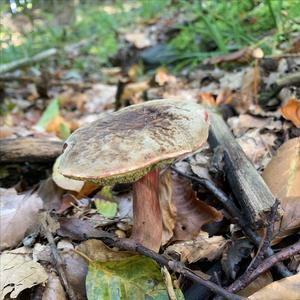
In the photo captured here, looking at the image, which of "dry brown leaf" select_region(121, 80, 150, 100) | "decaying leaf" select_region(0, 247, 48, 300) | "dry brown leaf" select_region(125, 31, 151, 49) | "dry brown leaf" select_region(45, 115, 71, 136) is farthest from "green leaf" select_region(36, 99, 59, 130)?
"decaying leaf" select_region(0, 247, 48, 300)

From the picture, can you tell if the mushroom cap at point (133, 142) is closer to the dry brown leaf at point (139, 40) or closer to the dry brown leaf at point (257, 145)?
the dry brown leaf at point (257, 145)

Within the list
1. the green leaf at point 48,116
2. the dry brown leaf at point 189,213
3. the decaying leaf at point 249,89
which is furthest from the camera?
the green leaf at point 48,116

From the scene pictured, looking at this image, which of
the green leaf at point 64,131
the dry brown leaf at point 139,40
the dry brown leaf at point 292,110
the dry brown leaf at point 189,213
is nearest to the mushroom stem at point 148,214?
the dry brown leaf at point 189,213

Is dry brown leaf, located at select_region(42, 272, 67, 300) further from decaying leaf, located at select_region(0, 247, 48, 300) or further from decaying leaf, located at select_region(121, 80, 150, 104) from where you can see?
decaying leaf, located at select_region(121, 80, 150, 104)

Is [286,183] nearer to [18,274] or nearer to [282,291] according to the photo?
[282,291]

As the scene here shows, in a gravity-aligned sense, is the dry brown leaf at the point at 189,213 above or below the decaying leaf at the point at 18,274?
below

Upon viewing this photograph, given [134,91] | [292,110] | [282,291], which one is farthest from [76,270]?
[134,91]
